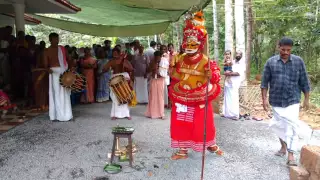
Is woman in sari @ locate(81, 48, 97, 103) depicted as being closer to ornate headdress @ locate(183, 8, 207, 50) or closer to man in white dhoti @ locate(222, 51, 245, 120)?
man in white dhoti @ locate(222, 51, 245, 120)

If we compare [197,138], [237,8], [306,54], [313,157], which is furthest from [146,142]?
[306,54]

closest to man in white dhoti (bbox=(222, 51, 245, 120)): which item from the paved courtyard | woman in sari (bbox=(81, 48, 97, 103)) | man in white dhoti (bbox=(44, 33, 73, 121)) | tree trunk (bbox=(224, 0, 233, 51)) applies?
the paved courtyard

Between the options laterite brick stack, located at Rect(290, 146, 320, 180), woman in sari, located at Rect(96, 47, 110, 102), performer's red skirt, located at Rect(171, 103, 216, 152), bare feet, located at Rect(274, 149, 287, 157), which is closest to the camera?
laterite brick stack, located at Rect(290, 146, 320, 180)

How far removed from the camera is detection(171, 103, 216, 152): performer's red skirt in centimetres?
481

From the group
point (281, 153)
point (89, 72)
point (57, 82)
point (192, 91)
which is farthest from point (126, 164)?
point (89, 72)

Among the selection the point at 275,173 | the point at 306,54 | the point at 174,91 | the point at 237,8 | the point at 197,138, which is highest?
the point at 237,8

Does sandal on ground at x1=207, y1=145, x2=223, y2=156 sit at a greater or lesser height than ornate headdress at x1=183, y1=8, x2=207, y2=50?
lesser

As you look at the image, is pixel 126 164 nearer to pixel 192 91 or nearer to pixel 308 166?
pixel 192 91

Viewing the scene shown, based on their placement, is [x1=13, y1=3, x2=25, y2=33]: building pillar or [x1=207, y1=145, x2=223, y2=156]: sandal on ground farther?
[x1=13, y1=3, x2=25, y2=33]: building pillar

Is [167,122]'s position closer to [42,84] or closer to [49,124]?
[49,124]

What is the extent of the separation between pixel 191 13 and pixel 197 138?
5.90 ft

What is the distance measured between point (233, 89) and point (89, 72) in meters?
4.22

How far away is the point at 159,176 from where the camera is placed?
418cm

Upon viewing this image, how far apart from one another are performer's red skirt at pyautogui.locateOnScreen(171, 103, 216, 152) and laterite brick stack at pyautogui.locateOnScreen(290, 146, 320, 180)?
1.68 m
